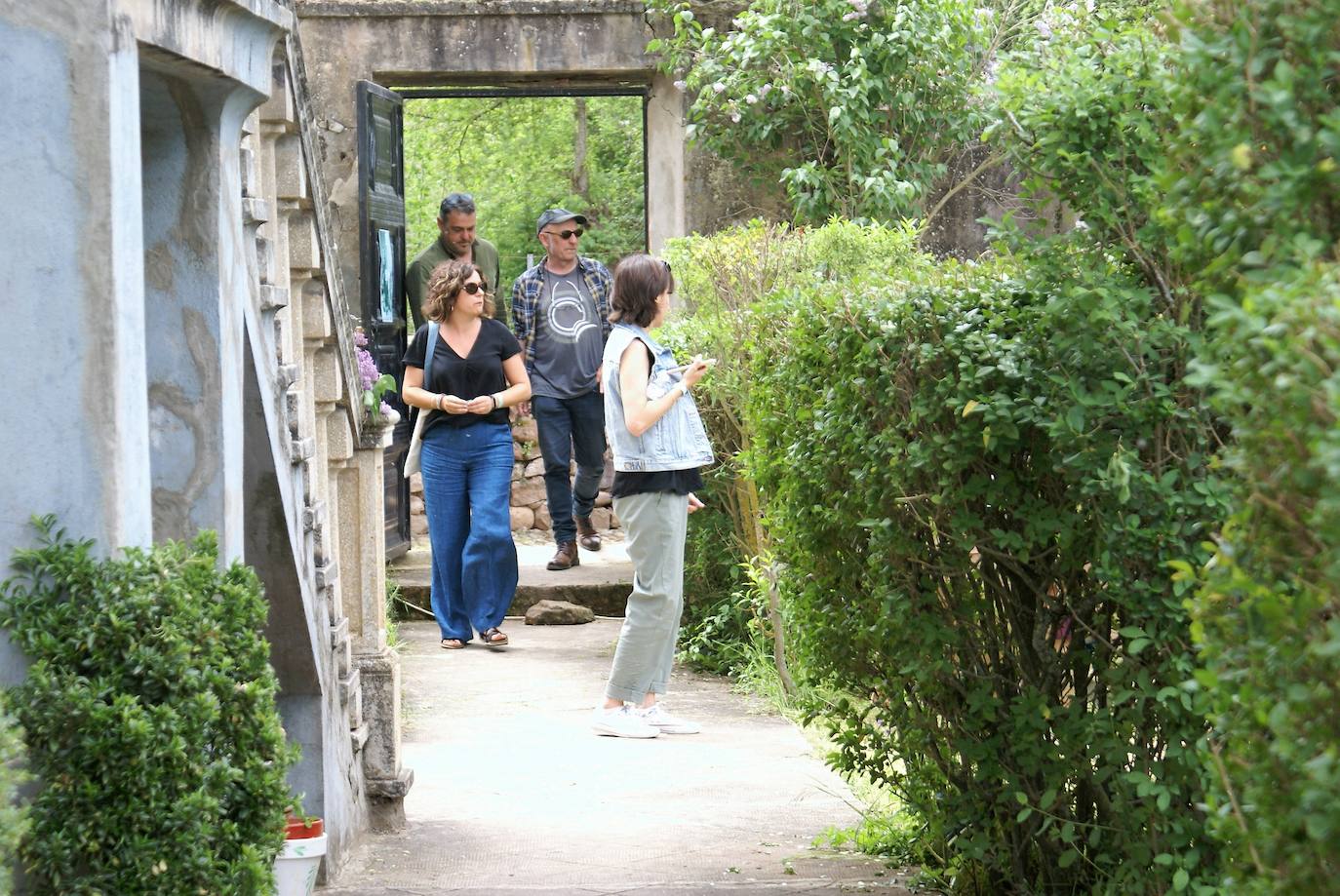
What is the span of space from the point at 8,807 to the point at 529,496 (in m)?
11.1

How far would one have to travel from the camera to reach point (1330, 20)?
206 centimetres

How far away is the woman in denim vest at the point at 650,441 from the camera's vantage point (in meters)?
6.45

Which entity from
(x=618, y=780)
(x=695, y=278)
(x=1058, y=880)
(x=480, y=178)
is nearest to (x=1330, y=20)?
(x=1058, y=880)

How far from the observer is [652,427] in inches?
255

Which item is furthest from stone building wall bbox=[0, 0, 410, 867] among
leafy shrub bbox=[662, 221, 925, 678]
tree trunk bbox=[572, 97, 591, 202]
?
tree trunk bbox=[572, 97, 591, 202]

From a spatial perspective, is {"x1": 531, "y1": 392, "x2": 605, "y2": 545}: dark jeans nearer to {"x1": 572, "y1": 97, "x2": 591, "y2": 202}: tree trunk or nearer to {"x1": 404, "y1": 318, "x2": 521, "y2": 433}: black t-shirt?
{"x1": 404, "y1": 318, "x2": 521, "y2": 433}: black t-shirt

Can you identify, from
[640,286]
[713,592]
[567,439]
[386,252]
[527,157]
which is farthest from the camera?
[527,157]

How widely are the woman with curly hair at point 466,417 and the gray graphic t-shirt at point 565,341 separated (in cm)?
103

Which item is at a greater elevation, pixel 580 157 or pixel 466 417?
pixel 580 157

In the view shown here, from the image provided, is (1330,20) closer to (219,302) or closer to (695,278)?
(219,302)

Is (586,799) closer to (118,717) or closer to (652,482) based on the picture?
(652,482)

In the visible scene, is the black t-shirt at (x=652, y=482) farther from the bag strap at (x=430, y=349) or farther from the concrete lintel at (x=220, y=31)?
the concrete lintel at (x=220, y=31)

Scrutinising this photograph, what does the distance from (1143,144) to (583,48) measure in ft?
25.8

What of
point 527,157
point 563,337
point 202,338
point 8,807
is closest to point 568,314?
point 563,337
